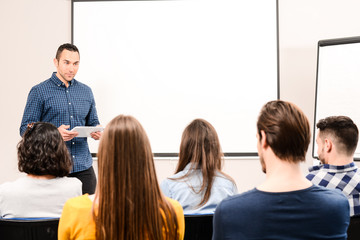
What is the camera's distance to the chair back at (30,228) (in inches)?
51.2

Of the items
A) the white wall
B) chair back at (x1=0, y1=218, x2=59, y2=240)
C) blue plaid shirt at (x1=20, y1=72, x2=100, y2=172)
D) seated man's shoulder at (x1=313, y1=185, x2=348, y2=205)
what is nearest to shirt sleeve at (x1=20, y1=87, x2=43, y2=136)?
blue plaid shirt at (x1=20, y1=72, x2=100, y2=172)

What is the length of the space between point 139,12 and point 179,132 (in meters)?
1.30

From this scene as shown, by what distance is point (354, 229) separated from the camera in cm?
147

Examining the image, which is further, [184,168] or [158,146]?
[158,146]

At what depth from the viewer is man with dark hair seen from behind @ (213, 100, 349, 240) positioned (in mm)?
1089

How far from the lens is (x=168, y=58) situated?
3.71 metres

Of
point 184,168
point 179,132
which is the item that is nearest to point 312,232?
point 184,168

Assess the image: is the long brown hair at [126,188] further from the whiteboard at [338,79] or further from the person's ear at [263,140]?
the whiteboard at [338,79]

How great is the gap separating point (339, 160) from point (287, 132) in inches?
37.6

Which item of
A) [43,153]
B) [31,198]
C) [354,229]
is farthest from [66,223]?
[354,229]

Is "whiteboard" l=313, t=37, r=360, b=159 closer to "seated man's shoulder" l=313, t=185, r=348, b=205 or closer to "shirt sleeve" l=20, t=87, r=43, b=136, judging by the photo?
"seated man's shoulder" l=313, t=185, r=348, b=205

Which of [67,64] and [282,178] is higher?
[67,64]

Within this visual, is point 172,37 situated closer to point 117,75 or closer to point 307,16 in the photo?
point 117,75

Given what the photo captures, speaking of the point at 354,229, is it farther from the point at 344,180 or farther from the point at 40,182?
the point at 40,182
